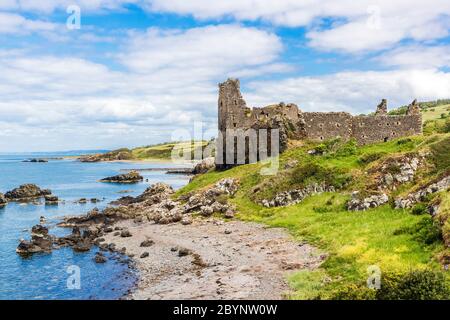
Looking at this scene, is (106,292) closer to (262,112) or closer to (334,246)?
(334,246)

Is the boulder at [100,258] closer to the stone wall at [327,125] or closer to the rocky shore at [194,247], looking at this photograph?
the rocky shore at [194,247]

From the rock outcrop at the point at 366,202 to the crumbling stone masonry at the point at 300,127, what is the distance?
26.1 meters

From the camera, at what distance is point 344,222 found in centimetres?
3859

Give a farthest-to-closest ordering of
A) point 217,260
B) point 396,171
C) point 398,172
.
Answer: point 396,171, point 398,172, point 217,260

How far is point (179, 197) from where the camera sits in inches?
2562

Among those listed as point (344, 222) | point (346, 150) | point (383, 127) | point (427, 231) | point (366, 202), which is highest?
point (383, 127)

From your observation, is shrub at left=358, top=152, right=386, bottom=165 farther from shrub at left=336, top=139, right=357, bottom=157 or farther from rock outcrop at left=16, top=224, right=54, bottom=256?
rock outcrop at left=16, top=224, right=54, bottom=256

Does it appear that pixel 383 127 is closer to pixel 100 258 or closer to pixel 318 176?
pixel 318 176

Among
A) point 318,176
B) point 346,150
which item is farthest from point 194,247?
point 346,150

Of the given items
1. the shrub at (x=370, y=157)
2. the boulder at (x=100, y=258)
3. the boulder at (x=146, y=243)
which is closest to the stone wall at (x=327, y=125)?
the shrub at (x=370, y=157)

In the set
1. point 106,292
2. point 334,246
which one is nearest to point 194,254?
point 106,292

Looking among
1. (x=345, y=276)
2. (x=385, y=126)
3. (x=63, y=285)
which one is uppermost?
(x=385, y=126)

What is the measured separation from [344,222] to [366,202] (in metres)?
4.18

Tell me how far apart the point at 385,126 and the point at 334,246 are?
39789mm
